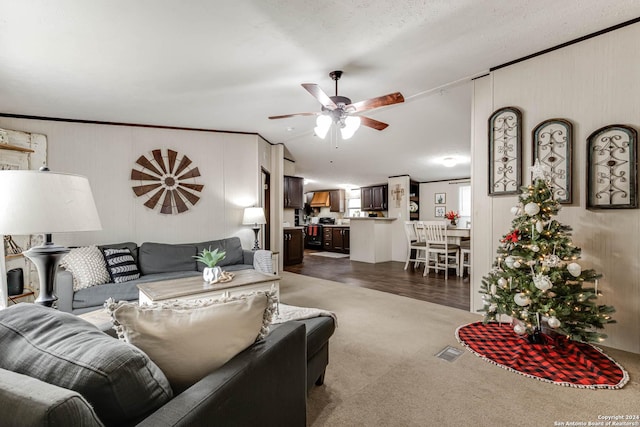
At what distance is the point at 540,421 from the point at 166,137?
191 inches

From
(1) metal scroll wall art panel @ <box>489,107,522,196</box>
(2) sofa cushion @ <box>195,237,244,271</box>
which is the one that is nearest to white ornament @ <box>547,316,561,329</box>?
(1) metal scroll wall art panel @ <box>489,107,522,196</box>

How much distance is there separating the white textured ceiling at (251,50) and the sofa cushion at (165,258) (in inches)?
66.3

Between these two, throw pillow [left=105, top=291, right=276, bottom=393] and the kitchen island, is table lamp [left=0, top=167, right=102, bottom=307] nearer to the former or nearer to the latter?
throw pillow [left=105, top=291, right=276, bottom=393]

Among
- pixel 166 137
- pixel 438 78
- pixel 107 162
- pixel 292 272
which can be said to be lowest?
pixel 292 272

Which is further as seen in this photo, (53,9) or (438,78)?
(438,78)

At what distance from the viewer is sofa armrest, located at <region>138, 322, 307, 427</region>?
30.0 inches

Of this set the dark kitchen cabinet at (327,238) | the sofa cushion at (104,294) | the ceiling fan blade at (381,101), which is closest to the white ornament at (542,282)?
the ceiling fan blade at (381,101)

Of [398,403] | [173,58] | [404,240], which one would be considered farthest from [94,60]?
[404,240]

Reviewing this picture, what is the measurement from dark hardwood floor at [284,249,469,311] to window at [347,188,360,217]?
3295 mm

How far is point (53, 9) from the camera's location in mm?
1911

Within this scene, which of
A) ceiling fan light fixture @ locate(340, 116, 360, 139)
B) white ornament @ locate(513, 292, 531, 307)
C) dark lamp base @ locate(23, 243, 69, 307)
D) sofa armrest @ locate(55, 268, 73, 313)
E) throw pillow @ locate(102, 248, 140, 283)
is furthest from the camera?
throw pillow @ locate(102, 248, 140, 283)

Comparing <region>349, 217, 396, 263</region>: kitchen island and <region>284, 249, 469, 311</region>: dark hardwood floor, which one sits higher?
<region>349, 217, 396, 263</region>: kitchen island

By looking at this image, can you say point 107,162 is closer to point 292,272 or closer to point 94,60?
point 94,60

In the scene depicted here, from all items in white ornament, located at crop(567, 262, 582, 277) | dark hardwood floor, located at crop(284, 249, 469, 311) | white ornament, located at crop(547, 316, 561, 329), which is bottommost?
dark hardwood floor, located at crop(284, 249, 469, 311)
